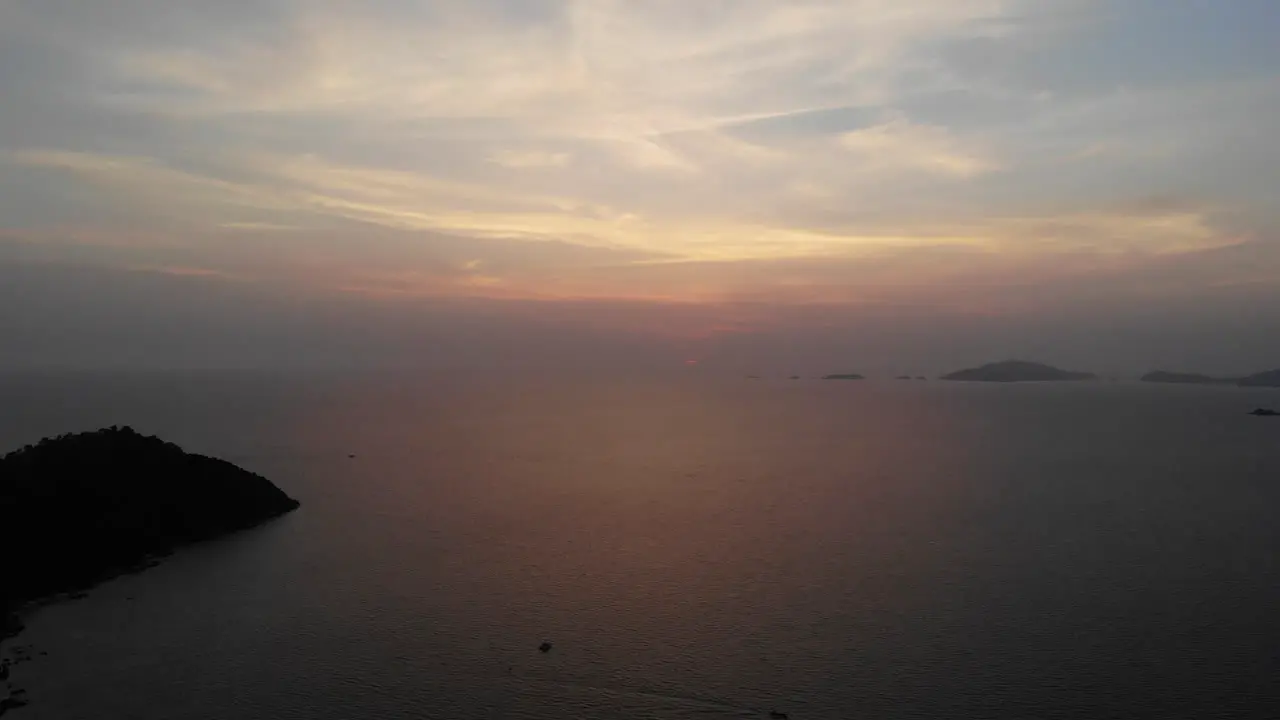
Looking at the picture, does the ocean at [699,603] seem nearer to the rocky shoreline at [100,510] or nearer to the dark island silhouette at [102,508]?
the rocky shoreline at [100,510]

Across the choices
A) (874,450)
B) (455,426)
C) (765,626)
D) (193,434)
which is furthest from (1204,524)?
(193,434)

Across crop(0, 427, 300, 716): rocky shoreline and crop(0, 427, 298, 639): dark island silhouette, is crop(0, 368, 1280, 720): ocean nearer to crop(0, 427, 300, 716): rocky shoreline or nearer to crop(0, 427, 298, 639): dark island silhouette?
crop(0, 427, 300, 716): rocky shoreline

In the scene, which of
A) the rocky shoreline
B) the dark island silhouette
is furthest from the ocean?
the dark island silhouette

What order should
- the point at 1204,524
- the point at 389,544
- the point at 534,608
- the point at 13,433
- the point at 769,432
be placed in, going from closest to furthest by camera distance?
the point at 534,608
the point at 389,544
the point at 1204,524
the point at 13,433
the point at 769,432

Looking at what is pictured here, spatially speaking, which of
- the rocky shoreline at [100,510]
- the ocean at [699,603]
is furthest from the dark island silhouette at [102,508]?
the ocean at [699,603]

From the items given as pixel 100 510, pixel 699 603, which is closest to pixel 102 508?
pixel 100 510

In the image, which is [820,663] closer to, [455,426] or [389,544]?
[389,544]
